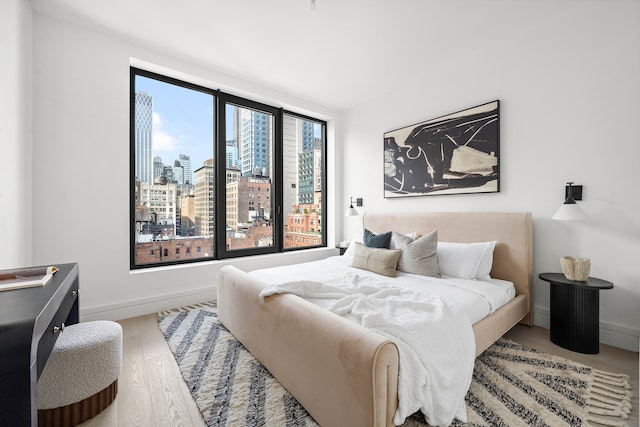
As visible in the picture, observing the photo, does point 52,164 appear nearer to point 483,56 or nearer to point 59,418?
point 59,418

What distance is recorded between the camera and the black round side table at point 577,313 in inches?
80.7

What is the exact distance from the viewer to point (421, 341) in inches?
53.3

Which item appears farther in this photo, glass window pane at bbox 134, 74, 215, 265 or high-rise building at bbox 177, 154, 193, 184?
high-rise building at bbox 177, 154, 193, 184

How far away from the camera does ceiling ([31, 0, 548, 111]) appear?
229 centimetres

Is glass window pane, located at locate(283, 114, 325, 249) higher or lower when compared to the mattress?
→ higher

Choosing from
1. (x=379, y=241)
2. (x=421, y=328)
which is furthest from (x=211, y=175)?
(x=421, y=328)

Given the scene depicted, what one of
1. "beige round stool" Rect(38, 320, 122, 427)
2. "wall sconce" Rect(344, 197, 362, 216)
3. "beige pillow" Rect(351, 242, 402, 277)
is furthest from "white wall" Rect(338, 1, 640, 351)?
"beige round stool" Rect(38, 320, 122, 427)

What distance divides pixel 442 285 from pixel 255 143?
3.07 meters

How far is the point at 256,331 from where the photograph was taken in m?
1.92

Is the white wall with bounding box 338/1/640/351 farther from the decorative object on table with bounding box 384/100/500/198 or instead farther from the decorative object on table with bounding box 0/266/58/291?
the decorative object on table with bounding box 0/266/58/291

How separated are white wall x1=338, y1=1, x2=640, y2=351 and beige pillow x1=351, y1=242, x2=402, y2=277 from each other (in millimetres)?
1113

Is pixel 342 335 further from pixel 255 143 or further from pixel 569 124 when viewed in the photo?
pixel 255 143

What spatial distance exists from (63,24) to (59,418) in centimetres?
317

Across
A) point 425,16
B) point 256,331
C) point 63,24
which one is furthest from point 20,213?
point 425,16
